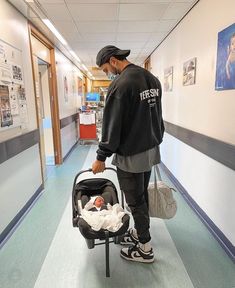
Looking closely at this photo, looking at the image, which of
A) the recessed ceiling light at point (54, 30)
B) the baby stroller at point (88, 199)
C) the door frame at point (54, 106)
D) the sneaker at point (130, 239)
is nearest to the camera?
the baby stroller at point (88, 199)

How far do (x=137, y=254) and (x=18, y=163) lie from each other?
1620mm

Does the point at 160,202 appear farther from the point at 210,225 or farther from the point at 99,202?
the point at 210,225

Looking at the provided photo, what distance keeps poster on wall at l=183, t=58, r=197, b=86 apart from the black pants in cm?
156

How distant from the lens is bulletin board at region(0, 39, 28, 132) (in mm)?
2223

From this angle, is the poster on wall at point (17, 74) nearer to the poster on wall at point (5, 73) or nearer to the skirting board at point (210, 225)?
the poster on wall at point (5, 73)

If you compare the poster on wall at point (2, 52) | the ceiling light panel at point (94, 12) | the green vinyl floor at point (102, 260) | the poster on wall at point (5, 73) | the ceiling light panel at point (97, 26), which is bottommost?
the green vinyl floor at point (102, 260)

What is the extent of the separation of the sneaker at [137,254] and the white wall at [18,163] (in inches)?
47.4

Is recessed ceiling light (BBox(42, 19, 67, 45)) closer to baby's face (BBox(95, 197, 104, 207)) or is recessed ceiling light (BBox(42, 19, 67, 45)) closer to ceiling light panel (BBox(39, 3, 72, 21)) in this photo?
ceiling light panel (BBox(39, 3, 72, 21))

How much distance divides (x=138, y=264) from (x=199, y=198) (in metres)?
1.12

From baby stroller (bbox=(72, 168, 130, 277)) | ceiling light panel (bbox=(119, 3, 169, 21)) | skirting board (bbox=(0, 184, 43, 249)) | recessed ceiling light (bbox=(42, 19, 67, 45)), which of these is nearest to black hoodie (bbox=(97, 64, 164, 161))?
baby stroller (bbox=(72, 168, 130, 277))

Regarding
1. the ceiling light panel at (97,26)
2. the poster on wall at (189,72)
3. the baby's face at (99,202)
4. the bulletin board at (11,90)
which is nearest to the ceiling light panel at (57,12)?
the ceiling light panel at (97,26)

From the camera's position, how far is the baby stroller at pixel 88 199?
1541mm

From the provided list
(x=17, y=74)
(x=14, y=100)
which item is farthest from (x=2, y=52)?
(x=14, y=100)

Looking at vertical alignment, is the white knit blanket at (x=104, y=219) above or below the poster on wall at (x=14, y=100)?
below
